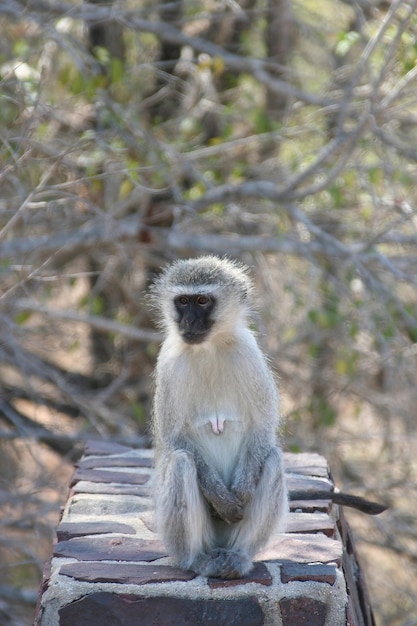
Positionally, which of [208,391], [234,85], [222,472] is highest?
[208,391]

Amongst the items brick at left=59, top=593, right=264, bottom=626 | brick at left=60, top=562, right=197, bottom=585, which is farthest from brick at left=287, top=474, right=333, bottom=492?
brick at left=59, top=593, right=264, bottom=626

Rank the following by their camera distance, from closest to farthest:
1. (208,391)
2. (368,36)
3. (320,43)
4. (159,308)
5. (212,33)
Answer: (208,391) → (159,308) → (368,36) → (320,43) → (212,33)

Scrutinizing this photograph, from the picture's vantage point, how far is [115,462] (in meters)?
4.96

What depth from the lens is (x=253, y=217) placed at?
730 cm

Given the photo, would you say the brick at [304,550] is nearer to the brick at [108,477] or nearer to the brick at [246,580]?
the brick at [246,580]

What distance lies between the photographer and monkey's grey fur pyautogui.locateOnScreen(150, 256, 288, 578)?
365 cm

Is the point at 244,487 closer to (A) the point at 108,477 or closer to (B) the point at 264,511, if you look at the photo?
(B) the point at 264,511

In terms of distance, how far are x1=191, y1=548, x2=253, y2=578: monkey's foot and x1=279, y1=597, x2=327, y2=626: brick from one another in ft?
0.77

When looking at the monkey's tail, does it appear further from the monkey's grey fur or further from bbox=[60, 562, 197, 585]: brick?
bbox=[60, 562, 197, 585]: brick

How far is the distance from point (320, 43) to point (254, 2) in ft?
3.67

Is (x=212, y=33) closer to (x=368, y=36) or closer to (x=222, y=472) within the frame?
(x=368, y=36)

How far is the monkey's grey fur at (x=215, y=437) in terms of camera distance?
365cm

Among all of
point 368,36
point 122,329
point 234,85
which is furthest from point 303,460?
point 234,85

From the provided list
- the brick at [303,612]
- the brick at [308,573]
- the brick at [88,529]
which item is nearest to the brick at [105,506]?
the brick at [88,529]
